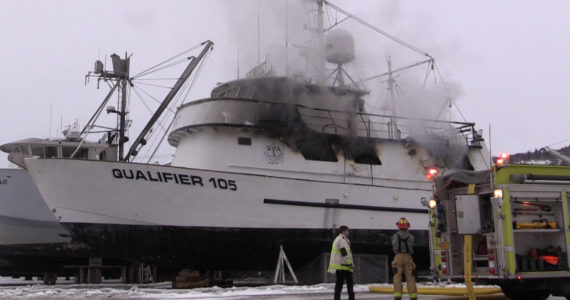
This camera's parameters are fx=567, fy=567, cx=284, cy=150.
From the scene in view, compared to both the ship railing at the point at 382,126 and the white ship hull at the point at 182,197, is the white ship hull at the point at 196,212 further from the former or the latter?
the ship railing at the point at 382,126

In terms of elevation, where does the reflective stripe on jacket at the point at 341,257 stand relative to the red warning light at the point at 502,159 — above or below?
below

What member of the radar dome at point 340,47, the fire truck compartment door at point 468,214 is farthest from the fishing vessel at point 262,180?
the fire truck compartment door at point 468,214

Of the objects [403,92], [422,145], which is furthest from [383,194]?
[403,92]

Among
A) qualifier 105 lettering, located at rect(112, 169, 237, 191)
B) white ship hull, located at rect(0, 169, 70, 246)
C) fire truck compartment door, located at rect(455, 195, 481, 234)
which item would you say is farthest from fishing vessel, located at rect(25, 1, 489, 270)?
fire truck compartment door, located at rect(455, 195, 481, 234)

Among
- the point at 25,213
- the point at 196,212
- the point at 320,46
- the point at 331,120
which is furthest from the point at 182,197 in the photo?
the point at 25,213

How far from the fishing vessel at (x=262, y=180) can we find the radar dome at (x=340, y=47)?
87 cm

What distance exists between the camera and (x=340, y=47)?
17.4m

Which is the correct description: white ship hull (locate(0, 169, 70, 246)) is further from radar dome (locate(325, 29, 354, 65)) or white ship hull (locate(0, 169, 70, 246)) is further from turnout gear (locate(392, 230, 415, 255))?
turnout gear (locate(392, 230, 415, 255))

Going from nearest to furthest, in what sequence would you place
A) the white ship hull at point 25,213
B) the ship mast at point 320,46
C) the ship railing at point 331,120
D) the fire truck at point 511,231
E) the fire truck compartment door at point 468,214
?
the fire truck at point 511,231, the fire truck compartment door at point 468,214, the ship railing at point 331,120, the ship mast at point 320,46, the white ship hull at point 25,213

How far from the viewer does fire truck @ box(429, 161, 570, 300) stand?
24.8 feet

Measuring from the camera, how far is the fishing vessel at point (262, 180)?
42.3 feet

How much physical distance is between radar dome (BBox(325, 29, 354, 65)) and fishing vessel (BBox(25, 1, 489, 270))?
873mm

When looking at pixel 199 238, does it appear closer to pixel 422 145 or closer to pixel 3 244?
pixel 422 145

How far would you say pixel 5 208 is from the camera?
17797mm
